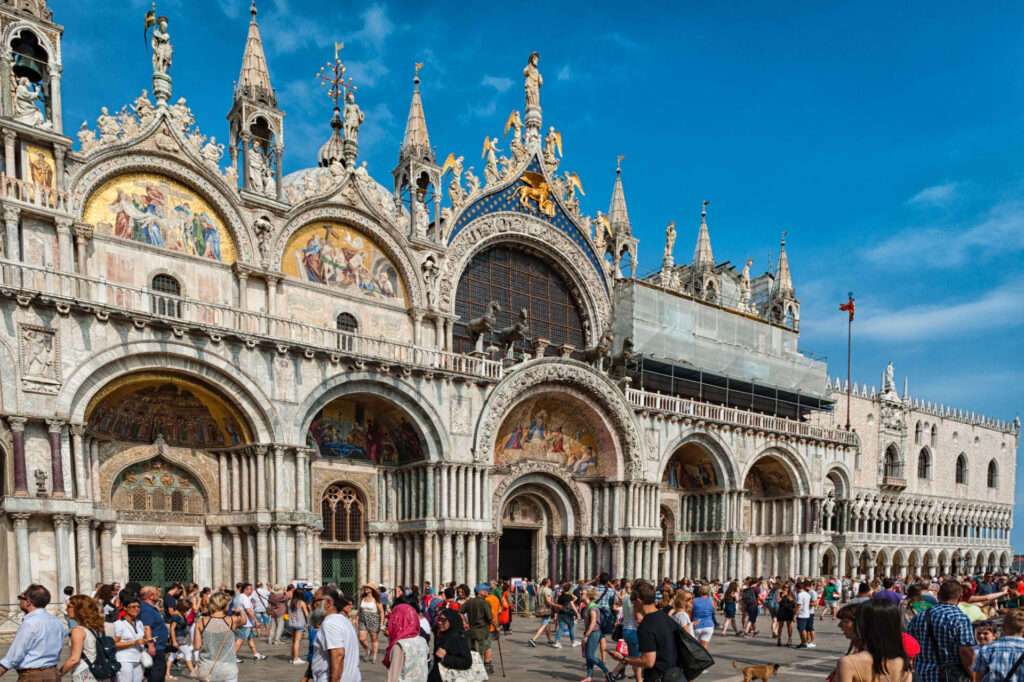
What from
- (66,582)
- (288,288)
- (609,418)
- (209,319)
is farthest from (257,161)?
(609,418)

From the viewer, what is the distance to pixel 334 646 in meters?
7.39

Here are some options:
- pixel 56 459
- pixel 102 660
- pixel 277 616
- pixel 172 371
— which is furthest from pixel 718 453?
pixel 102 660

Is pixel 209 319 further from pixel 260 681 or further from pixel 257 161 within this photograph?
pixel 260 681

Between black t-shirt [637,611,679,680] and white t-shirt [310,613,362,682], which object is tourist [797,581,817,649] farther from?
white t-shirt [310,613,362,682]

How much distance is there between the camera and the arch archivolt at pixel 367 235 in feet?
78.2

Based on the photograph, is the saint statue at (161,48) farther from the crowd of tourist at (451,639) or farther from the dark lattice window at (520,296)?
the crowd of tourist at (451,639)

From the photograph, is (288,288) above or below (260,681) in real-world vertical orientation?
above

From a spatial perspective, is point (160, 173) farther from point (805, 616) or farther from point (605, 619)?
point (805, 616)

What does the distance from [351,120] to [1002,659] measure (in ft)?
78.4

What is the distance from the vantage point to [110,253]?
20875 millimetres

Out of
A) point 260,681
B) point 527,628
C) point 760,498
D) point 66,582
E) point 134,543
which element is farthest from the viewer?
point 760,498

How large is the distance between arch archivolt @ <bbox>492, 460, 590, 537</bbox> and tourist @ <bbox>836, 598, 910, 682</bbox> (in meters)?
23.0

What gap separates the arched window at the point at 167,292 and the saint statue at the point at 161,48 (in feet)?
18.4

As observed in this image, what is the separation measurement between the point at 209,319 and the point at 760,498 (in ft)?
86.6
